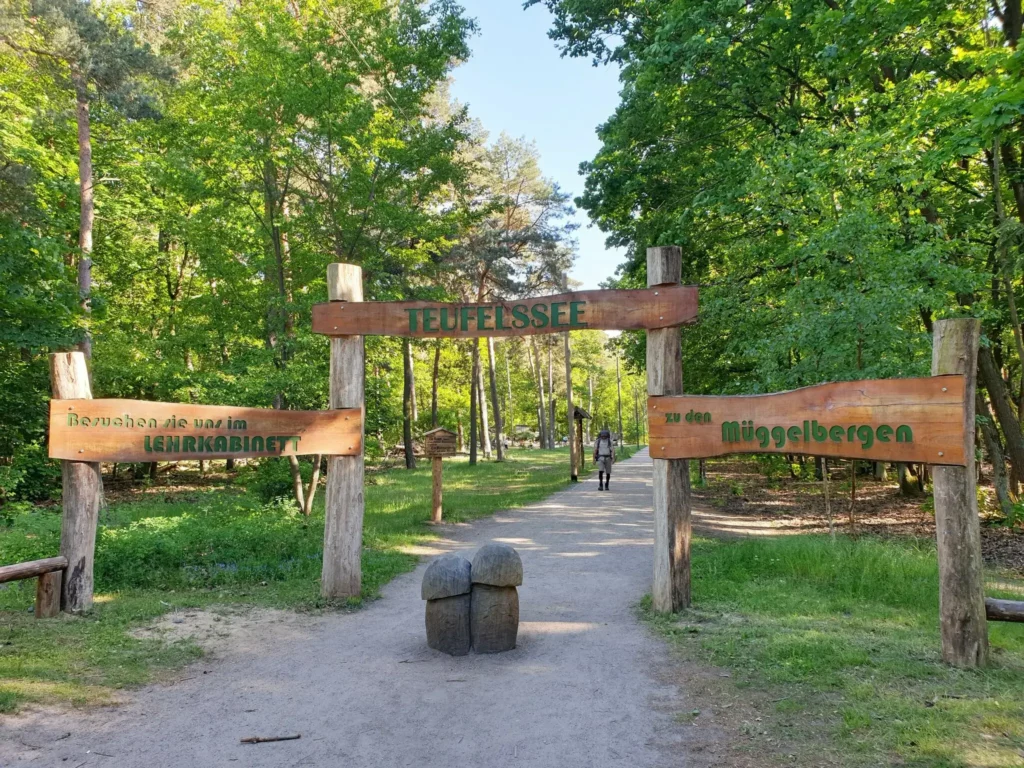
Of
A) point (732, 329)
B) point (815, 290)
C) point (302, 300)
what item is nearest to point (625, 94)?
point (732, 329)

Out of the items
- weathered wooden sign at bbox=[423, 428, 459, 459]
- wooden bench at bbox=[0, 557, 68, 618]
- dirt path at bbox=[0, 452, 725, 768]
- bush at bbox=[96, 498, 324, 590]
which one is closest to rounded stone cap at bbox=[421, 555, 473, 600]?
dirt path at bbox=[0, 452, 725, 768]

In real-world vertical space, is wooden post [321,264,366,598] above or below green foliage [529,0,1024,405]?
below

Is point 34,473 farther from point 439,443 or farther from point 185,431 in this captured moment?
point 185,431

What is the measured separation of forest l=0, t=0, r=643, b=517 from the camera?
11438 mm

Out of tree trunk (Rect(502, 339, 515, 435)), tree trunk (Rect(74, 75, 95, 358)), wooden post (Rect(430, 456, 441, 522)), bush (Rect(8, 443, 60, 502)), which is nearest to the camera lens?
wooden post (Rect(430, 456, 441, 522))

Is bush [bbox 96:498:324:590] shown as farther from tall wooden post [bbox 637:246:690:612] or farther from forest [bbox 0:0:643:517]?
tall wooden post [bbox 637:246:690:612]

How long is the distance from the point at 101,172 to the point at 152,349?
5.62 m

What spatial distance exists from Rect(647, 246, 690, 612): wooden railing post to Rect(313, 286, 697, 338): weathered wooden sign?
0.67 feet

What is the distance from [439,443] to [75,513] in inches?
295

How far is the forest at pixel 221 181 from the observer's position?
11438 millimetres

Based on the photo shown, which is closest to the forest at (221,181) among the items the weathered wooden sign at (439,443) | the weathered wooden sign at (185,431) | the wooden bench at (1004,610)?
the weathered wooden sign at (439,443)

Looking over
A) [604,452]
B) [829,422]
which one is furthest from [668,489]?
[604,452]

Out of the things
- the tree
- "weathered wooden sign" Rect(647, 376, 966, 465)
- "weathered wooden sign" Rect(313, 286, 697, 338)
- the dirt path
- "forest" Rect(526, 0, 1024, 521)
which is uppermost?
the tree

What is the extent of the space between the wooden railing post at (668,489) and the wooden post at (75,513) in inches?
220
